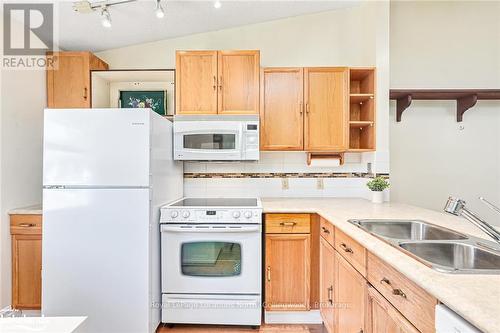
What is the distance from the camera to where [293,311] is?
2.22 m

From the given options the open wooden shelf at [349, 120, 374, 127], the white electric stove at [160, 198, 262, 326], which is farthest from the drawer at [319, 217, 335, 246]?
the open wooden shelf at [349, 120, 374, 127]

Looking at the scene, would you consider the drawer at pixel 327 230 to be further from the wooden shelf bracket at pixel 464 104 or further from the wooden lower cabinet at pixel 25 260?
the wooden lower cabinet at pixel 25 260

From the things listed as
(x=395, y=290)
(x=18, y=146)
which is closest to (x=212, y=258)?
(x=395, y=290)

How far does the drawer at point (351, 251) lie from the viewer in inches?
53.3

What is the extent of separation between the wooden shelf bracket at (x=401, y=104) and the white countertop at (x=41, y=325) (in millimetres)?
2804

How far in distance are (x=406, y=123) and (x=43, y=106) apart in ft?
11.3

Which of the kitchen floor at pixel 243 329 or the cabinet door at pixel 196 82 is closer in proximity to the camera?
the kitchen floor at pixel 243 329

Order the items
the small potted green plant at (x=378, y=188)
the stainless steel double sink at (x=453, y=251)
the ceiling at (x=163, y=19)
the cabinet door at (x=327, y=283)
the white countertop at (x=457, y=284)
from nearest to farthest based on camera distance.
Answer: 1. the white countertop at (x=457, y=284)
2. the stainless steel double sink at (x=453, y=251)
3. the cabinet door at (x=327, y=283)
4. the ceiling at (x=163, y=19)
5. the small potted green plant at (x=378, y=188)

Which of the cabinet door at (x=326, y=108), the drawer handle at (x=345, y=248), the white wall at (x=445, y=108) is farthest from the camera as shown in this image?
the white wall at (x=445, y=108)

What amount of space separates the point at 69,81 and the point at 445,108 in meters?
3.58

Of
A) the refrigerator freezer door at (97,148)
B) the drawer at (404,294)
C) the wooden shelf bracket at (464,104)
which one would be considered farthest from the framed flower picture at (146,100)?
the wooden shelf bracket at (464,104)

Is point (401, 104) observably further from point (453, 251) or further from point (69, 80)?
point (69, 80)

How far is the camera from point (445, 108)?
8.76ft

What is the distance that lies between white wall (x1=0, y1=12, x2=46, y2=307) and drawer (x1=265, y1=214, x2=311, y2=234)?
210 centimetres
